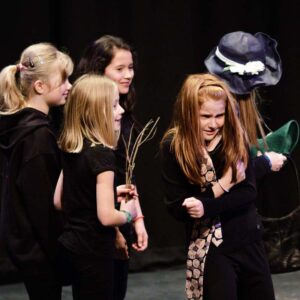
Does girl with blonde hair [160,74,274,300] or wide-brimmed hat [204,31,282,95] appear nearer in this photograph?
girl with blonde hair [160,74,274,300]

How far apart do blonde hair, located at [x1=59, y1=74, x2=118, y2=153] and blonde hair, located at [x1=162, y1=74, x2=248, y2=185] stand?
215 millimetres

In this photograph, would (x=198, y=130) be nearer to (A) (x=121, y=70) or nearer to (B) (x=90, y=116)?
(B) (x=90, y=116)

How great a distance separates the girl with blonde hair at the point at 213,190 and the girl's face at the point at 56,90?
1.66 ft

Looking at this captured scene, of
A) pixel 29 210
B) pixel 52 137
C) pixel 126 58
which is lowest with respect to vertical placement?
pixel 29 210

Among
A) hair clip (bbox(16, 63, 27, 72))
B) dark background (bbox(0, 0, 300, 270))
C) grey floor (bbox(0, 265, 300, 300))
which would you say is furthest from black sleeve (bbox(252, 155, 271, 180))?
dark background (bbox(0, 0, 300, 270))

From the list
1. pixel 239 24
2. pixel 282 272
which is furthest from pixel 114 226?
pixel 239 24

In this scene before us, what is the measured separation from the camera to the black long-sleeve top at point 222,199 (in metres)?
2.42

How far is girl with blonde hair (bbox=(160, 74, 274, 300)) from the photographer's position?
2.41 meters

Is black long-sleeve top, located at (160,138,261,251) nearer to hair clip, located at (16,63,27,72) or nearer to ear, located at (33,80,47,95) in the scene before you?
ear, located at (33,80,47,95)

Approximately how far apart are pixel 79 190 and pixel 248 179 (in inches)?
21.4

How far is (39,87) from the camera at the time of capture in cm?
274

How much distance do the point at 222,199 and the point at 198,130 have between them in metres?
0.23

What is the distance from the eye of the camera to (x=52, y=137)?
104 inches

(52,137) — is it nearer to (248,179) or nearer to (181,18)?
(248,179)
